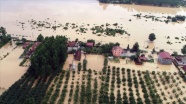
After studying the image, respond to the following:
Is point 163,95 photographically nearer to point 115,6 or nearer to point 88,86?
point 88,86

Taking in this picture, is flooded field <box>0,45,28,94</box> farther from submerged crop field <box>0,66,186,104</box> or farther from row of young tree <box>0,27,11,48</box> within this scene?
row of young tree <box>0,27,11,48</box>

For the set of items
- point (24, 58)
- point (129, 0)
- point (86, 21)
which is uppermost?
Answer: point (129, 0)

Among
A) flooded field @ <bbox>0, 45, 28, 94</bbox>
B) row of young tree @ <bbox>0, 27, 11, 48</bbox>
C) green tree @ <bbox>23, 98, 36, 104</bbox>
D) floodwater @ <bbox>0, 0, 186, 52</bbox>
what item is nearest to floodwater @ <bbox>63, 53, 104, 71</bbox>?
flooded field @ <bbox>0, 45, 28, 94</bbox>

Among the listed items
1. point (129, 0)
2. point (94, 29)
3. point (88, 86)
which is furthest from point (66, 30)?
point (129, 0)

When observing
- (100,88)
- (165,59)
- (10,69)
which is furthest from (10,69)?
(165,59)

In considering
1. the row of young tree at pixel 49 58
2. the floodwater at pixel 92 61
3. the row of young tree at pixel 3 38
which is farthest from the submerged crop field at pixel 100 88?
the row of young tree at pixel 3 38

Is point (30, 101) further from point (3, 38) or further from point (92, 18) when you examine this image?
point (92, 18)
